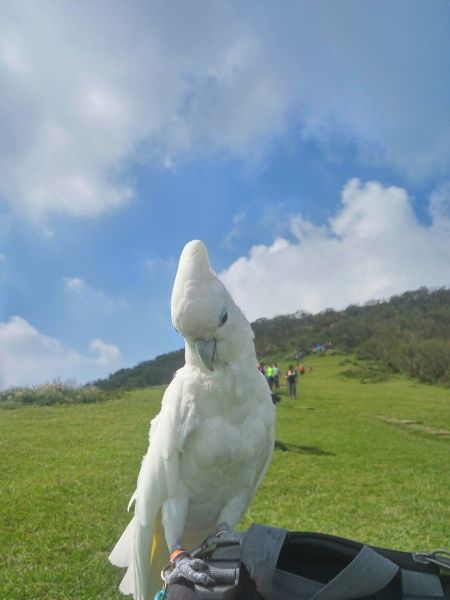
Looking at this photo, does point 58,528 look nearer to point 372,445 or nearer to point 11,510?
point 11,510

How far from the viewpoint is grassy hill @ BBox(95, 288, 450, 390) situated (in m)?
31.8

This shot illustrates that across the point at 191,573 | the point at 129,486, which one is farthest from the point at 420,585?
the point at 129,486

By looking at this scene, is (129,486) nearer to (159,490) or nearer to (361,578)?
(159,490)

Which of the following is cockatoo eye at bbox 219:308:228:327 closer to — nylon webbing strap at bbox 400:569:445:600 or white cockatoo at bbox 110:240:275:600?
white cockatoo at bbox 110:240:275:600

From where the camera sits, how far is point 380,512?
7.76 m

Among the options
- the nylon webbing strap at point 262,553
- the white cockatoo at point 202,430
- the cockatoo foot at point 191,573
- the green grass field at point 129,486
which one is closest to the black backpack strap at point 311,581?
the nylon webbing strap at point 262,553

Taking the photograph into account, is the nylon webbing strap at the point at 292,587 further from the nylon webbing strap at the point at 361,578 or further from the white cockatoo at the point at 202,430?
the white cockatoo at the point at 202,430

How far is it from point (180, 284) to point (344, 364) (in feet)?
144

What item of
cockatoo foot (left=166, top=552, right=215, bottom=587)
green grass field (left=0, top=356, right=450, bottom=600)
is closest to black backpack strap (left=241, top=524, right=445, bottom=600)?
cockatoo foot (left=166, top=552, right=215, bottom=587)

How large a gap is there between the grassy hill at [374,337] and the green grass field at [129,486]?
839 cm

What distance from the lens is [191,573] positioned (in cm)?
162

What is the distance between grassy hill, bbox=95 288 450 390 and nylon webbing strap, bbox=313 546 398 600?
20.6 m

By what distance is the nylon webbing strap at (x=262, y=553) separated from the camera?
4.78 ft

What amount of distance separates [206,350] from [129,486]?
6384mm
